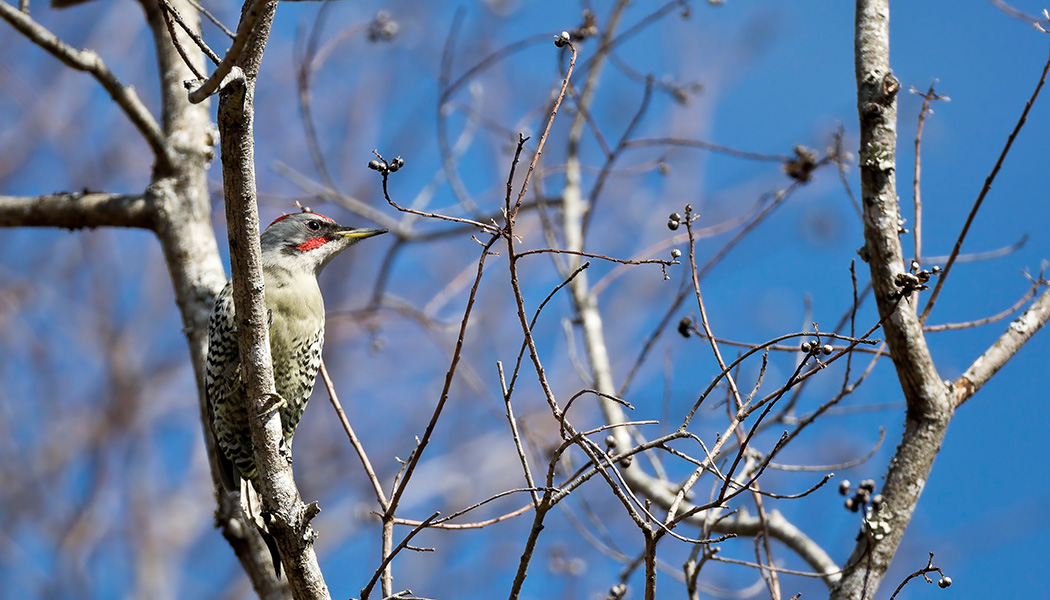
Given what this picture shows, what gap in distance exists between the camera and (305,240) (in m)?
5.04

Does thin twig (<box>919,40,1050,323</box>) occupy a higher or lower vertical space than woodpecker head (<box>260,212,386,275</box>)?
lower

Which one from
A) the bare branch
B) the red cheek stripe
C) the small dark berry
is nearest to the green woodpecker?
the red cheek stripe

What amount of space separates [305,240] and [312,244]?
43 mm

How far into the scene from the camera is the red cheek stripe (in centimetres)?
500

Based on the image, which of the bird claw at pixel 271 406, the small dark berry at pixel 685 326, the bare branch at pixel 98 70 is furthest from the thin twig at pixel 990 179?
the bare branch at pixel 98 70

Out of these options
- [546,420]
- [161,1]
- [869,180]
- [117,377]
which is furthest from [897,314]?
[117,377]

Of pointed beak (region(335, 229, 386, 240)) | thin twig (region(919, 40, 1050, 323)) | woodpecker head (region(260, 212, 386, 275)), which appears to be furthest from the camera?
pointed beak (region(335, 229, 386, 240))

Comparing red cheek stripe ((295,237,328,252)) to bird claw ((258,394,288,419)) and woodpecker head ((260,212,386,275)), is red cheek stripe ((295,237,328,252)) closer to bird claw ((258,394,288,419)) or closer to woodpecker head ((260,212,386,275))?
woodpecker head ((260,212,386,275))

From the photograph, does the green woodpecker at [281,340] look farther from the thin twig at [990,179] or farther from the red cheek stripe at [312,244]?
the thin twig at [990,179]

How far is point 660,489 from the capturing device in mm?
4457

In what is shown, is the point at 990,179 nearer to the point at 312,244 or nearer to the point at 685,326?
the point at 685,326

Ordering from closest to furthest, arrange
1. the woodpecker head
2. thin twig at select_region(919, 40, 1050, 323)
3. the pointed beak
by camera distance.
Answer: thin twig at select_region(919, 40, 1050, 323), the woodpecker head, the pointed beak

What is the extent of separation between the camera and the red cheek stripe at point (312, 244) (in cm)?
500

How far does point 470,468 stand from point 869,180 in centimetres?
926
